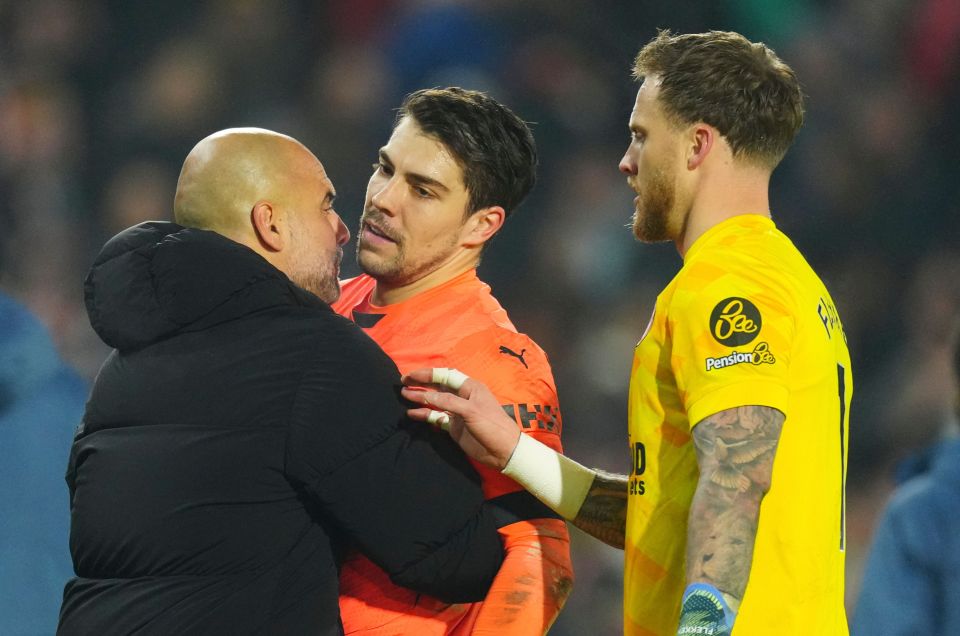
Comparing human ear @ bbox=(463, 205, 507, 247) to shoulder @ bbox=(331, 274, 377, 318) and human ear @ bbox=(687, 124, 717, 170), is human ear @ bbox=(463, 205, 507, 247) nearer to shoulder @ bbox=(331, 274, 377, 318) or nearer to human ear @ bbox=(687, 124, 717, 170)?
shoulder @ bbox=(331, 274, 377, 318)

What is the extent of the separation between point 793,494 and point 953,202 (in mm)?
4320

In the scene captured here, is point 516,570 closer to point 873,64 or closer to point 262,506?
point 262,506

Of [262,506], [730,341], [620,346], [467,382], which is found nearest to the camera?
[730,341]

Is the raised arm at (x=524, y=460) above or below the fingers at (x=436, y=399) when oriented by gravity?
below

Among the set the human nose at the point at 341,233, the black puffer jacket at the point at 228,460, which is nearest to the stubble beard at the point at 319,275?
the human nose at the point at 341,233

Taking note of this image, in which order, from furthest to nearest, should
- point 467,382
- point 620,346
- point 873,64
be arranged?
point 873,64 < point 620,346 < point 467,382

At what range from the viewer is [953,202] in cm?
580

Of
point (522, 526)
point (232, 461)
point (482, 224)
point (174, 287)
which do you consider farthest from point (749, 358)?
point (482, 224)

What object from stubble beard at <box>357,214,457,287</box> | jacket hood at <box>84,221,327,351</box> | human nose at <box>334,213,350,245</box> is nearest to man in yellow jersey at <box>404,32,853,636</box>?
jacket hood at <box>84,221,327,351</box>

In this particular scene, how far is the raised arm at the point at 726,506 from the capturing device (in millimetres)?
1819

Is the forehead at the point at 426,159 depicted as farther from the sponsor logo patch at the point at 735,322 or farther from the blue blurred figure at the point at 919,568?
the blue blurred figure at the point at 919,568

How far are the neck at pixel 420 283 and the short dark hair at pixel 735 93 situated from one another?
772 mm

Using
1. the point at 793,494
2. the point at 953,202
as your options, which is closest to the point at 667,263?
the point at 953,202

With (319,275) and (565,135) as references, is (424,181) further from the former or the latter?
(565,135)
